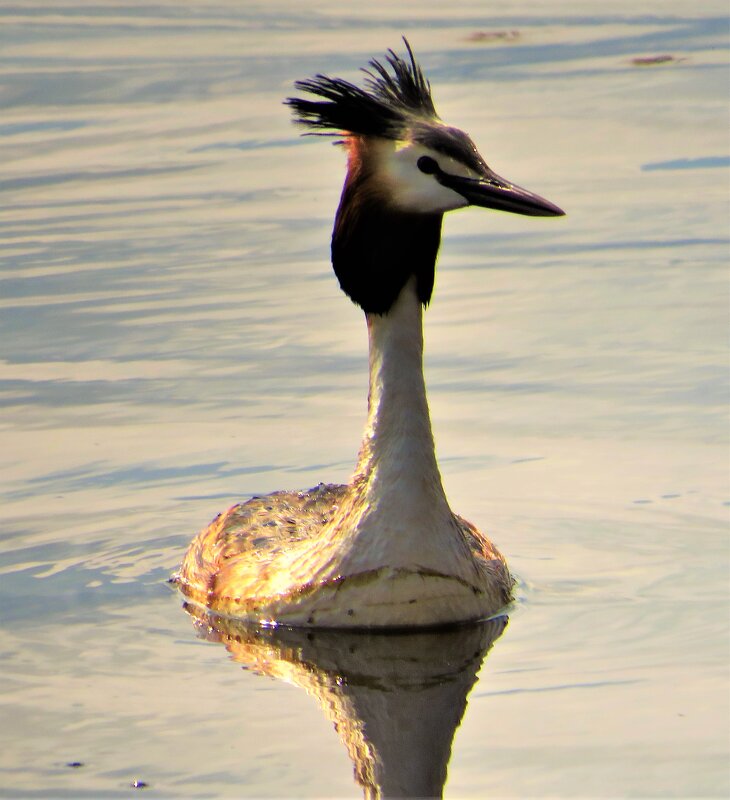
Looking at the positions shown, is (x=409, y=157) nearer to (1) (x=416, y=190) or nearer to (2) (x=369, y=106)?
(1) (x=416, y=190)

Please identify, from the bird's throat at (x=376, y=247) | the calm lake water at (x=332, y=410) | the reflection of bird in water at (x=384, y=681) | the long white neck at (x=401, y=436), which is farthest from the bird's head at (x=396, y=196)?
the calm lake water at (x=332, y=410)

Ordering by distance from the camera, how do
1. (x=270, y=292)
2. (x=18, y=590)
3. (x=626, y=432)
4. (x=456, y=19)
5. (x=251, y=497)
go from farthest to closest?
(x=456, y=19), (x=270, y=292), (x=626, y=432), (x=251, y=497), (x=18, y=590)

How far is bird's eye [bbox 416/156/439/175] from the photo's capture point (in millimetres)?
9391

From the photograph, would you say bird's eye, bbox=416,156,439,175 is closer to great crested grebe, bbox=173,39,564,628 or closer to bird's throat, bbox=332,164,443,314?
great crested grebe, bbox=173,39,564,628

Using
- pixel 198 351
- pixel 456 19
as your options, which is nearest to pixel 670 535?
pixel 198 351

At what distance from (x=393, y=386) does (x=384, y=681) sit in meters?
1.31

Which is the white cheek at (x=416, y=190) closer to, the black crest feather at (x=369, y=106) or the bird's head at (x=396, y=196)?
the bird's head at (x=396, y=196)

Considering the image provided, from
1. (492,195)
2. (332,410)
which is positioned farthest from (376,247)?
(332,410)

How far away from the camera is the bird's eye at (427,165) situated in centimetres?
939

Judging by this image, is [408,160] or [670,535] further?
[670,535]

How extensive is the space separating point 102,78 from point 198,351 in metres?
8.78

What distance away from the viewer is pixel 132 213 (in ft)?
56.8

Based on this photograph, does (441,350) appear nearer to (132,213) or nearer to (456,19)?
(132,213)

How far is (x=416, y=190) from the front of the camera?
9.39 meters
